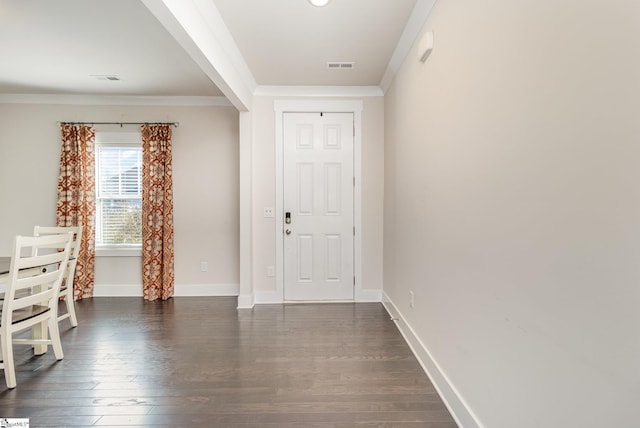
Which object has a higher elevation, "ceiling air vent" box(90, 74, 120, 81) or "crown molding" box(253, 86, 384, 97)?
"ceiling air vent" box(90, 74, 120, 81)

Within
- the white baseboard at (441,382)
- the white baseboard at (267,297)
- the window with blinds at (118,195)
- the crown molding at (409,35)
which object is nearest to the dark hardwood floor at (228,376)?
the white baseboard at (441,382)

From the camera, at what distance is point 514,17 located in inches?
45.0

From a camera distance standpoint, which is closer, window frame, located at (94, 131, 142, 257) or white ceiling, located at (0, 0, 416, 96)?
white ceiling, located at (0, 0, 416, 96)

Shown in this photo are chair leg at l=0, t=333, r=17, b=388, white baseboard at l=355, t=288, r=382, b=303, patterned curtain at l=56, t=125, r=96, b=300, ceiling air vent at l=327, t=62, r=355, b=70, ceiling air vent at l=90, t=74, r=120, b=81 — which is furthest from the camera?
patterned curtain at l=56, t=125, r=96, b=300

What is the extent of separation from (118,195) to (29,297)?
2148 millimetres

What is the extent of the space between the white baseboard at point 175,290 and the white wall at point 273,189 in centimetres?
Result: 69

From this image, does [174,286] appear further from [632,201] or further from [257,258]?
[632,201]

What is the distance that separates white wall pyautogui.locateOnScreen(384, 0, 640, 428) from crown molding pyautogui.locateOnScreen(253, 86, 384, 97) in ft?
5.09

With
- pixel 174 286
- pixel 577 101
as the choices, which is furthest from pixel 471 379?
pixel 174 286

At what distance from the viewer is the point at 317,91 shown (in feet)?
11.4

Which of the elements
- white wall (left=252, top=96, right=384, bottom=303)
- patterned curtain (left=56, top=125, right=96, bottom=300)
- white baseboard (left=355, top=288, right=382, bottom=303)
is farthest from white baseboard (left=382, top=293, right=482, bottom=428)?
patterned curtain (left=56, top=125, right=96, bottom=300)

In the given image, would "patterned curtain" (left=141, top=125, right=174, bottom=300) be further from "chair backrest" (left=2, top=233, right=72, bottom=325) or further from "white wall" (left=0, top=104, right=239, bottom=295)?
"chair backrest" (left=2, top=233, right=72, bottom=325)

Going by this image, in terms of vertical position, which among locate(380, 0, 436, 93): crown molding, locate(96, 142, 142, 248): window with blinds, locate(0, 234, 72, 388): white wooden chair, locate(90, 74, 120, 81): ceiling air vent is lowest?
locate(0, 234, 72, 388): white wooden chair

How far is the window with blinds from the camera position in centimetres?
388
